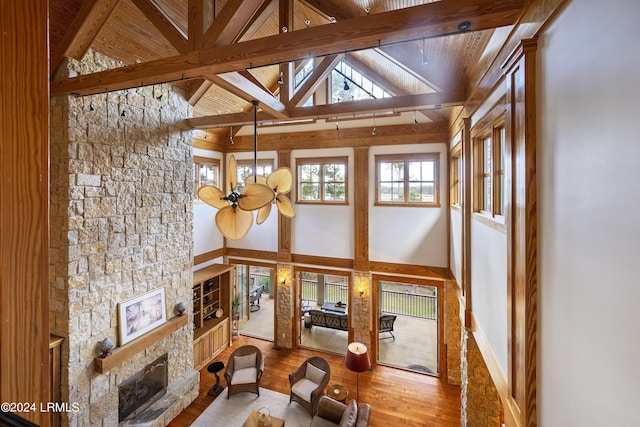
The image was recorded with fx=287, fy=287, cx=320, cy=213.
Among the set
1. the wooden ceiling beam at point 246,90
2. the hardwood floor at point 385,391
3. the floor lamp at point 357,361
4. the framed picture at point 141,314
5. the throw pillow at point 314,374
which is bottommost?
the hardwood floor at point 385,391

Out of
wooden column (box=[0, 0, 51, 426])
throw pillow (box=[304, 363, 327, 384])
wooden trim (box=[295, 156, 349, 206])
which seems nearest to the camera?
wooden column (box=[0, 0, 51, 426])

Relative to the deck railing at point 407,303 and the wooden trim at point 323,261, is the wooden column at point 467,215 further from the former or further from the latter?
the deck railing at point 407,303

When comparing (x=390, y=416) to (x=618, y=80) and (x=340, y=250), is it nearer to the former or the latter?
(x=340, y=250)

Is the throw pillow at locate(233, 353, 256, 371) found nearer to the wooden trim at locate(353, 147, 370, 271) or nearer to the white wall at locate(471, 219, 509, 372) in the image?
the wooden trim at locate(353, 147, 370, 271)

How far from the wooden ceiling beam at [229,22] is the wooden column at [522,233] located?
2195mm

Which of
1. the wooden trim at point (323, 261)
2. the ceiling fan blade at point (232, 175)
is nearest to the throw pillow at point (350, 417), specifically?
the wooden trim at point (323, 261)

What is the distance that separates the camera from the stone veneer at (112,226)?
367 centimetres

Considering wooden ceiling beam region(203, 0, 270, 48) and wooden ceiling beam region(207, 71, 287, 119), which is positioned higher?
wooden ceiling beam region(203, 0, 270, 48)

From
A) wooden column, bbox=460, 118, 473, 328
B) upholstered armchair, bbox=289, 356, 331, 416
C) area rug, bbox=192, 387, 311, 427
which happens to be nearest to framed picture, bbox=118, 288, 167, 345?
area rug, bbox=192, 387, 311, 427

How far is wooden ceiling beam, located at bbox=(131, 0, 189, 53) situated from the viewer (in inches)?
136

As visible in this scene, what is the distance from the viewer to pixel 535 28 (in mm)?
1696

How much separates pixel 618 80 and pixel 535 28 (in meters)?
0.92

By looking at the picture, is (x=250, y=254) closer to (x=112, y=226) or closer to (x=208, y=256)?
(x=208, y=256)

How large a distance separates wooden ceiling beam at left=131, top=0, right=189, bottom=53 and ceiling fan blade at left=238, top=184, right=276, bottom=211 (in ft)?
6.12
